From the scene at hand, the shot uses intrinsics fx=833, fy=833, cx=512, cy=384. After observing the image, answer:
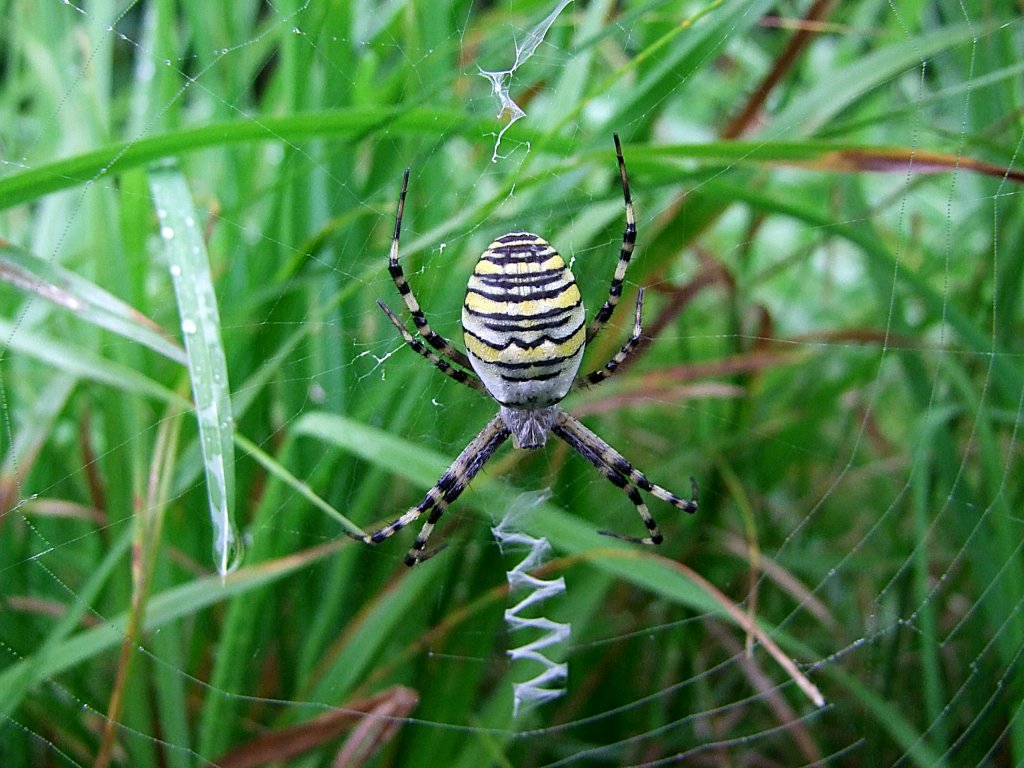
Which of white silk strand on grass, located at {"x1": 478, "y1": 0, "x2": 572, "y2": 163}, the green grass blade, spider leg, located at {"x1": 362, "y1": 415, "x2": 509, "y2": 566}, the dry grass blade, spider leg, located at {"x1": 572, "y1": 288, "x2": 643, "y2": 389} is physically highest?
white silk strand on grass, located at {"x1": 478, "y1": 0, "x2": 572, "y2": 163}

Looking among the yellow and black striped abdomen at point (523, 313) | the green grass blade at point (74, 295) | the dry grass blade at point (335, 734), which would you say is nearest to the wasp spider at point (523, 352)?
the yellow and black striped abdomen at point (523, 313)

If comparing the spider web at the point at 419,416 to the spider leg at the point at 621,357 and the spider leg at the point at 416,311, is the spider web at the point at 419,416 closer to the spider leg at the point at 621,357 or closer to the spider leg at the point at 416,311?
the spider leg at the point at 416,311

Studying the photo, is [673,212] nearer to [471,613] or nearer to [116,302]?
[471,613]

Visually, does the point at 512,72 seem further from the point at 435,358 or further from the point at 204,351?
the point at 204,351

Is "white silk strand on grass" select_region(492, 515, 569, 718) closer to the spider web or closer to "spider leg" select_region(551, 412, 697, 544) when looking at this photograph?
the spider web

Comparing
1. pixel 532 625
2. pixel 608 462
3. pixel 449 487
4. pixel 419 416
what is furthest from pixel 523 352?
pixel 532 625

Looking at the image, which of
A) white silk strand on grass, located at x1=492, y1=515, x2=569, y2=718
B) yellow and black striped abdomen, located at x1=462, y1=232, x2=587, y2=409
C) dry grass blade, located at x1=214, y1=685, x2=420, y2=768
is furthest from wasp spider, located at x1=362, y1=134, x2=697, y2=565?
dry grass blade, located at x1=214, y1=685, x2=420, y2=768

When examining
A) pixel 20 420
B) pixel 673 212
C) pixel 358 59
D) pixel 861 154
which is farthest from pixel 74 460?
pixel 861 154
